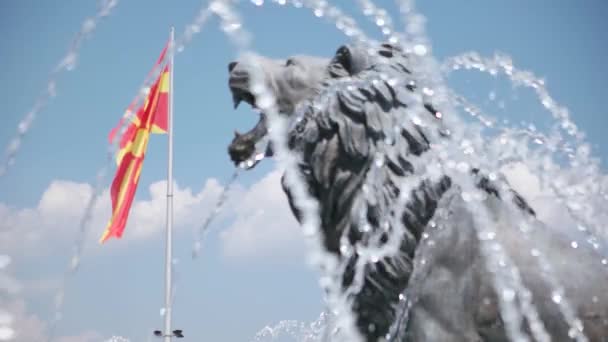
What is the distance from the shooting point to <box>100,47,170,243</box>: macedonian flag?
45.5ft

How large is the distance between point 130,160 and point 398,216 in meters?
11.1

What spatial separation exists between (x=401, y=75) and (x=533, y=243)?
1096 mm

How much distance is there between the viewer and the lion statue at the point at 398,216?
3.26 m

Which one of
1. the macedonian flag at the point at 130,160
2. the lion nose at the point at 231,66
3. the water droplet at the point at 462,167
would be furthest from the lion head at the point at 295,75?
the macedonian flag at the point at 130,160

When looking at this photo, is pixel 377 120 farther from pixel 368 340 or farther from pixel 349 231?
pixel 368 340

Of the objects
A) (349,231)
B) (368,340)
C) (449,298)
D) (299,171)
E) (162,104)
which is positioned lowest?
(368,340)

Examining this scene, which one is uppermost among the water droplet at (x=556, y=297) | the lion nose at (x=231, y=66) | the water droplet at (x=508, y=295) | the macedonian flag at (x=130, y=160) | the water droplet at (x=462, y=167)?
the macedonian flag at (x=130, y=160)

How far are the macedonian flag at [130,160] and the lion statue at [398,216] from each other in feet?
33.4

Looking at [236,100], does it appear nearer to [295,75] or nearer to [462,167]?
[295,75]

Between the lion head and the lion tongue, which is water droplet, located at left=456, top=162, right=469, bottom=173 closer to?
the lion head

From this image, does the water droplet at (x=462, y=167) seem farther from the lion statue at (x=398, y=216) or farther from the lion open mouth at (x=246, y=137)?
the lion open mouth at (x=246, y=137)

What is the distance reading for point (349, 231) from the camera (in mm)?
3643

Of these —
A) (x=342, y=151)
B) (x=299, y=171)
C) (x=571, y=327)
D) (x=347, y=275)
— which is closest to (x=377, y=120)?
(x=342, y=151)

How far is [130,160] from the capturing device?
14125mm
